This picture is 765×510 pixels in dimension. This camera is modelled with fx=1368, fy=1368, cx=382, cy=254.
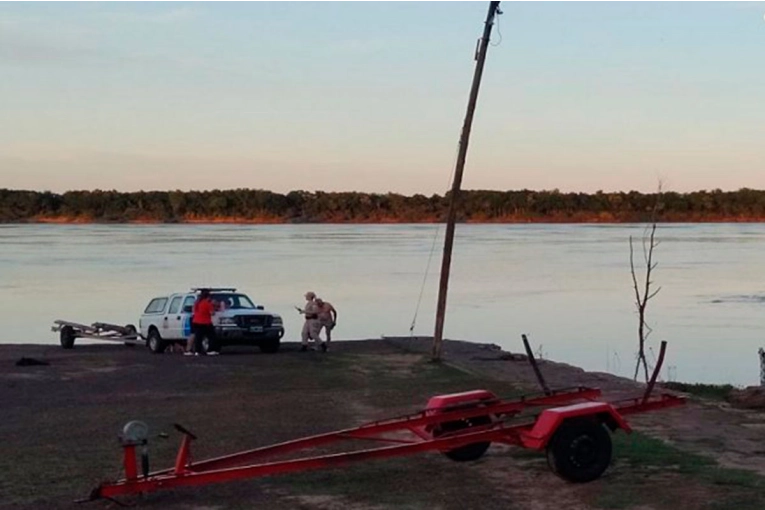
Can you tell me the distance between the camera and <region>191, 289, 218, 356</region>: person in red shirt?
1116 inches

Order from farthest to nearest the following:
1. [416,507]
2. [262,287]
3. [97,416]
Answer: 1. [262,287]
2. [97,416]
3. [416,507]

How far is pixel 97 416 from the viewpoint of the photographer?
55.8 ft

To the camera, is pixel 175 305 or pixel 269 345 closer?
pixel 269 345

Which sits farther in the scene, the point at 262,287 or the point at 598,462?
the point at 262,287

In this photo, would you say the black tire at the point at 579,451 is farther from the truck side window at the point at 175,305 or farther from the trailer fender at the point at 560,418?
the truck side window at the point at 175,305

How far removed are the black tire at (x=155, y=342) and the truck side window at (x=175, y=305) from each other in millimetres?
654

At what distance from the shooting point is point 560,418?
11.0 metres

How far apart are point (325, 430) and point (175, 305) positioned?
1588 cm

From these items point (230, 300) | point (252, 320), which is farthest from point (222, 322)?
point (230, 300)

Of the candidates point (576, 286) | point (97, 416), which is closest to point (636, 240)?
point (576, 286)

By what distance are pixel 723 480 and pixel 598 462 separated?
1070 mm

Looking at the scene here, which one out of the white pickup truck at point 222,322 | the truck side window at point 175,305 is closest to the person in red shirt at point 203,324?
the white pickup truck at point 222,322

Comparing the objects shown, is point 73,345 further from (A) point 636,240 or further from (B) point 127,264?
(A) point 636,240

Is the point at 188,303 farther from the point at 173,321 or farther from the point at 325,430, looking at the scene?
the point at 325,430
